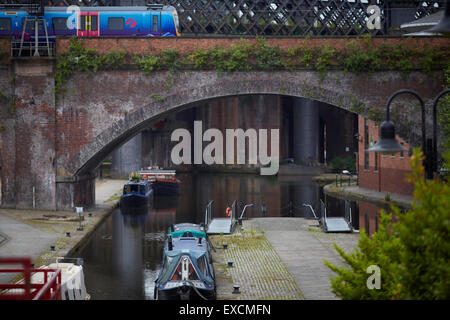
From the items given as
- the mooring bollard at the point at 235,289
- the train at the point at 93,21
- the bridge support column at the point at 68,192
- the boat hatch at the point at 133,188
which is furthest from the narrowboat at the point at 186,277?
the boat hatch at the point at 133,188

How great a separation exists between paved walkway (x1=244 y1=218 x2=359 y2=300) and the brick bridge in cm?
586

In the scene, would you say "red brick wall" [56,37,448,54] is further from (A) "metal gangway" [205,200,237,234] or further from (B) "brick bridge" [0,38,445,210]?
(A) "metal gangway" [205,200,237,234]

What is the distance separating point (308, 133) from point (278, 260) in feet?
174

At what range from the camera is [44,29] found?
30438 mm

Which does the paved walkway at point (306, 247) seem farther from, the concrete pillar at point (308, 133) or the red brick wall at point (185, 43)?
the concrete pillar at point (308, 133)

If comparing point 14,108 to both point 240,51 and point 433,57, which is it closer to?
point 240,51

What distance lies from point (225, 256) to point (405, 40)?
45.9 feet

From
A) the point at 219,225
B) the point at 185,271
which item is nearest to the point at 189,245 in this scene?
the point at 185,271

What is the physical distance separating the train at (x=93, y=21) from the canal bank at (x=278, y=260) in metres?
10.8

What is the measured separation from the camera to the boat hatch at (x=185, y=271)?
50.9 ft
